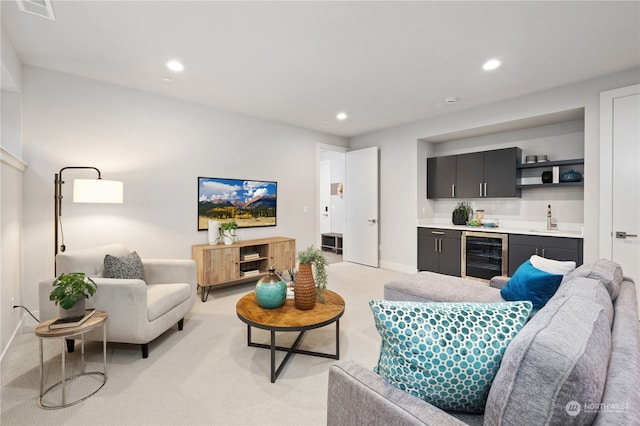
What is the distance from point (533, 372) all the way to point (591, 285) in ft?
3.02

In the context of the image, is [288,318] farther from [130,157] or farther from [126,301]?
[130,157]

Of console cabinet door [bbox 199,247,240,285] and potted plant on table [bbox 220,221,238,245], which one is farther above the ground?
potted plant on table [bbox 220,221,238,245]

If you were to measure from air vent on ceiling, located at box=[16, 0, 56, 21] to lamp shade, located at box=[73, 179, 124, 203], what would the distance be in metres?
1.31

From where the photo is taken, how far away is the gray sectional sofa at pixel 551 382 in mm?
691

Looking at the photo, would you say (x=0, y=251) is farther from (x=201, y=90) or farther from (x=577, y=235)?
(x=577, y=235)

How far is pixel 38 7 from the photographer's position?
6.85ft

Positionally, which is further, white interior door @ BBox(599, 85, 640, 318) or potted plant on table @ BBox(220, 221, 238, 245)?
potted plant on table @ BBox(220, 221, 238, 245)

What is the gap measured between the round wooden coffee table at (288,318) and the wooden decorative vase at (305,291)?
5 cm

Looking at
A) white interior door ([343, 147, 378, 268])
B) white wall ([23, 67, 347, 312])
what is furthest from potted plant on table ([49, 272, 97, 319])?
white interior door ([343, 147, 378, 268])

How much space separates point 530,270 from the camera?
196 cm

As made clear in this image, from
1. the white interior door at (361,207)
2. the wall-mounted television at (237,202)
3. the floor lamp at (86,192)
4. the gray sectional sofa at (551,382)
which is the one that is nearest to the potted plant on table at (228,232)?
the wall-mounted television at (237,202)

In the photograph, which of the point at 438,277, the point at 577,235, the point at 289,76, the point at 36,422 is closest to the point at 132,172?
the point at 289,76

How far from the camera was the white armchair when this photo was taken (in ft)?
7.26

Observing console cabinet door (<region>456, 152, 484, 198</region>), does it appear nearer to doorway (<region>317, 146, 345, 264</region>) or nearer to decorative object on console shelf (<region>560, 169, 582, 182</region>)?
decorative object on console shelf (<region>560, 169, 582, 182</region>)
